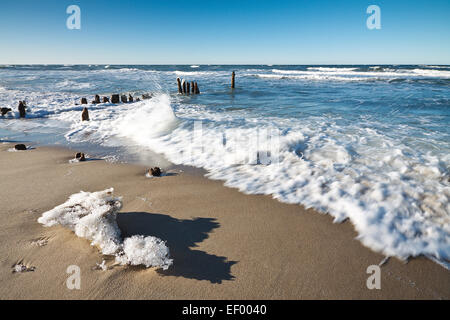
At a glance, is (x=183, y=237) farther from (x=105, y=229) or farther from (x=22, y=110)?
(x=22, y=110)

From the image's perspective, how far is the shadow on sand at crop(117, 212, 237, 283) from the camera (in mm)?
2092

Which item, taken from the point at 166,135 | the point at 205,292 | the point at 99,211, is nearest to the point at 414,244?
the point at 205,292

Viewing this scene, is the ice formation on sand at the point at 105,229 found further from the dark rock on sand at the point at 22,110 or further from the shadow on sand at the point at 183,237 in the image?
the dark rock on sand at the point at 22,110

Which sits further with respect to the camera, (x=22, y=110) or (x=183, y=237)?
(x=22, y=110)

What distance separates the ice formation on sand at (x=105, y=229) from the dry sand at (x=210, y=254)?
79 millimetres

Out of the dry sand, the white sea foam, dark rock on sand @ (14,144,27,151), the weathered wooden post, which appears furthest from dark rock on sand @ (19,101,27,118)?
the dry sand

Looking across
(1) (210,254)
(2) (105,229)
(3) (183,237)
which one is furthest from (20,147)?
(1) (210,254)

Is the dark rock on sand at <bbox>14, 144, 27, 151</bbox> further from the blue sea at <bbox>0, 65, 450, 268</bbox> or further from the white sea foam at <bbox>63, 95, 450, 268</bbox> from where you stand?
the white sea foam at <bbox>63, 95, 450, 268</bbox>

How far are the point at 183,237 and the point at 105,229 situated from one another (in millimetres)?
735

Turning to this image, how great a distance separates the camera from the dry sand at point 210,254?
6.39 feet

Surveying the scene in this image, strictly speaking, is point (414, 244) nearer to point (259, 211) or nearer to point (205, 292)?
point (259, 211)

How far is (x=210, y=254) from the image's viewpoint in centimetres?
232

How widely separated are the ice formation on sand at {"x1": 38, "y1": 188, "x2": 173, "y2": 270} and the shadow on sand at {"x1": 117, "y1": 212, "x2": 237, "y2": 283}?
0.46ft
